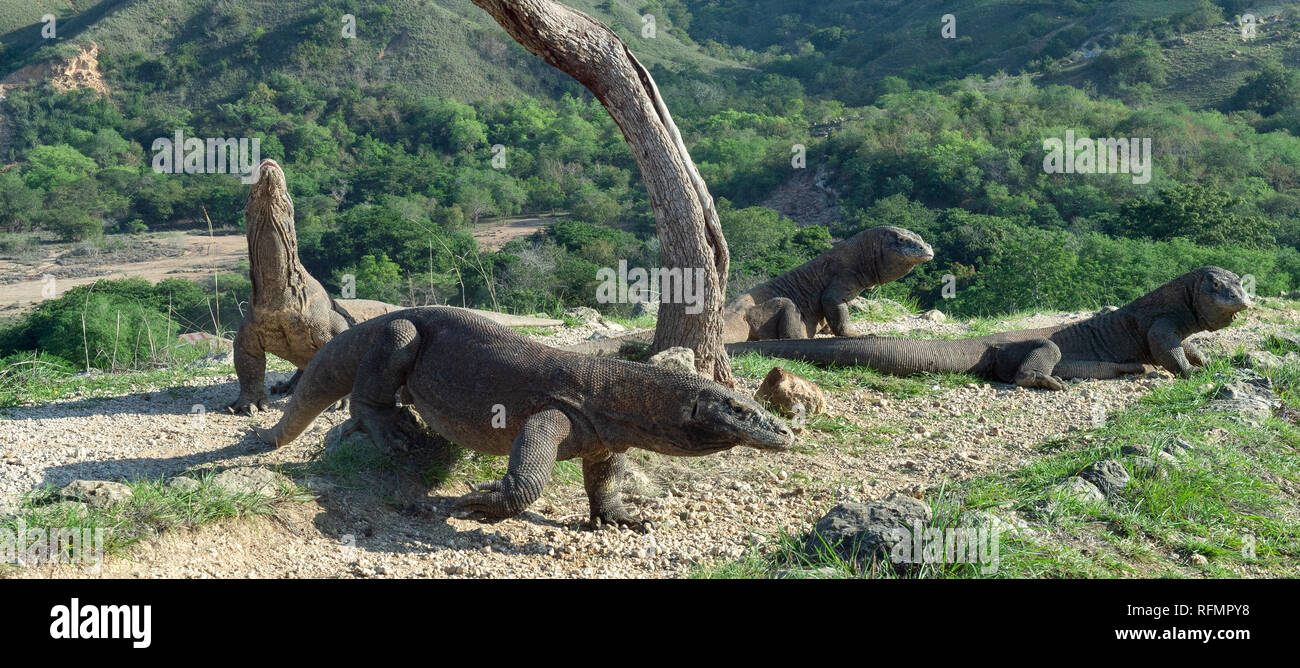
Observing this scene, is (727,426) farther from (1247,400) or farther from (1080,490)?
(1247,400)

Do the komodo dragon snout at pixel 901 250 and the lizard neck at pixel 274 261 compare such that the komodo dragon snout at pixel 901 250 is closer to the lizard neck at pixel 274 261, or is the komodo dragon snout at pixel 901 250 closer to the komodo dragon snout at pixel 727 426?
the lizard neck at pixel 274 261

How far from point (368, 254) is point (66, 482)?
30.7 metres

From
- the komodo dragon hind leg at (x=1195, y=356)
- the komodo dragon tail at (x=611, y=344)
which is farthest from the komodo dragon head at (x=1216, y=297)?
the komodo dragon tail at (x=611, y=344)

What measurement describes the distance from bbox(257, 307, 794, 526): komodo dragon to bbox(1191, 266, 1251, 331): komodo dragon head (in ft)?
17.5

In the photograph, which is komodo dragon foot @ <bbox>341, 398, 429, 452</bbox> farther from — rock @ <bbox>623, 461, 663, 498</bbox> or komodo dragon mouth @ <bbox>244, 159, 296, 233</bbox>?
komodo dragon mouth @ <bbox>244, 159, 296, 233</bbox>

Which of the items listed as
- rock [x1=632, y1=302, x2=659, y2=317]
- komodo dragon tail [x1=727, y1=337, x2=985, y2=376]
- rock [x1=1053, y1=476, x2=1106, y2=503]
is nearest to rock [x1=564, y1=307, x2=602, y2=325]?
rock [x1=632, y1=302, x2=659, y2=317]

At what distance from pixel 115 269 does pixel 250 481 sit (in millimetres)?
37519

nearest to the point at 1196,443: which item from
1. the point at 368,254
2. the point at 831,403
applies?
the point at 831,403

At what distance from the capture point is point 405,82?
64875mm

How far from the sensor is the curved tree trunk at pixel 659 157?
5.71m

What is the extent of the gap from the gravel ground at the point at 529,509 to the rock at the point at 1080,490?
622 millimetres

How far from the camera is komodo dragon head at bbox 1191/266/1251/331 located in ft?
24.9

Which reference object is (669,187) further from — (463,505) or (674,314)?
(463,505)

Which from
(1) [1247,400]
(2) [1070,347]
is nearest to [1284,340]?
(2) [1070,347]
